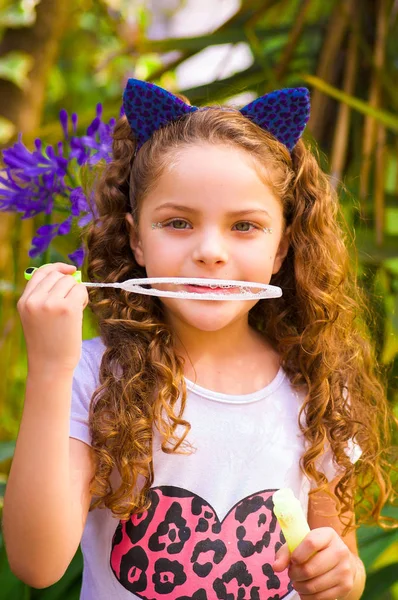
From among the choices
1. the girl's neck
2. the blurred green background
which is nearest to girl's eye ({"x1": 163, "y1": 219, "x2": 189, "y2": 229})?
the girl's neck

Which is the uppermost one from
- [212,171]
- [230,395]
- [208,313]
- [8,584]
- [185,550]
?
[212,171]

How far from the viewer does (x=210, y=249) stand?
738 mm

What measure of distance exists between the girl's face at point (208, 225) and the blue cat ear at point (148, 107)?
0.06 metres

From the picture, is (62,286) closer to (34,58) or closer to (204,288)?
(204,288)

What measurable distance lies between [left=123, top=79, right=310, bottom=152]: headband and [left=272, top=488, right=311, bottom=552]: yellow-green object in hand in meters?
0.39

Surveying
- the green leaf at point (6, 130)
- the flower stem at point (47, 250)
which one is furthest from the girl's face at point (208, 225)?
the green leaf at point (6, 130)

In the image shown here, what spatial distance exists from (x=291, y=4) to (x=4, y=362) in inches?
42.7

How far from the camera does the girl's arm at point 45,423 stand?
2.17ft

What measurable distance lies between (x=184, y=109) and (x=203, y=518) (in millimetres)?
416

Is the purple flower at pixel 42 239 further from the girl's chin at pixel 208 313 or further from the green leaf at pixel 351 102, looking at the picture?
the green leaf at pixel 351 102

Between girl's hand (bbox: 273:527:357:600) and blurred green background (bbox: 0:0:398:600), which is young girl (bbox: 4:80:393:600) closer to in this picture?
girl's hand (bbox: 273:527:357:600)

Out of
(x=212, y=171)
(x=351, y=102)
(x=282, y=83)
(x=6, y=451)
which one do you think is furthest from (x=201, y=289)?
(x=282, y=83)

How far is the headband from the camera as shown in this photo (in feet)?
2.69

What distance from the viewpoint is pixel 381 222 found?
4.58 ft
